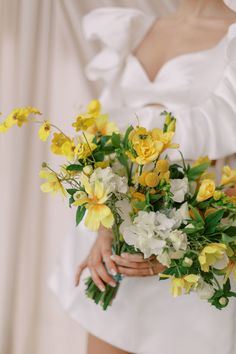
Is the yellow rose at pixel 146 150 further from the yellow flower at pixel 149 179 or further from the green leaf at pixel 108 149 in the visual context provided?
the green leaf at pixel 108 149

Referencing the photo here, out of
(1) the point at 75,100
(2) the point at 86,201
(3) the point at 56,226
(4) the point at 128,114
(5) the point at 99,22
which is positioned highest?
(5) the point at 99,22

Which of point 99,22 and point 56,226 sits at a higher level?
point 99,22

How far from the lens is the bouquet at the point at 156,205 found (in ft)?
3.50

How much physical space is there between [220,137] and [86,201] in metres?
0.54

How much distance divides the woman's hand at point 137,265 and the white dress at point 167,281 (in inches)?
3.7

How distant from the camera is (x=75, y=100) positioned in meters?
2.07

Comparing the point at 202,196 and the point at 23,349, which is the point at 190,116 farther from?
the point at 23,349

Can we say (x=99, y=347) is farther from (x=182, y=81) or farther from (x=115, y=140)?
(x=182, y=81)

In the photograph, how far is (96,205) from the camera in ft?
3.39

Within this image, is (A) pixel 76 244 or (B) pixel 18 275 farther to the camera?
(B) pixel 18 275

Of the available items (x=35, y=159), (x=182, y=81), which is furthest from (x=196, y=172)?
(x=35, y=159)

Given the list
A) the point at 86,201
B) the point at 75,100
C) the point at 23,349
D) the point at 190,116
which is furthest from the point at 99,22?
the point at 23,349

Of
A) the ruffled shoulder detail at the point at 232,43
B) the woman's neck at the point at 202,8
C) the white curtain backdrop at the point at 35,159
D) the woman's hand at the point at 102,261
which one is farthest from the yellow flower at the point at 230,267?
the white curtain backdrop at the point at 35,159

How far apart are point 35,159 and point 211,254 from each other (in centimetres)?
107
